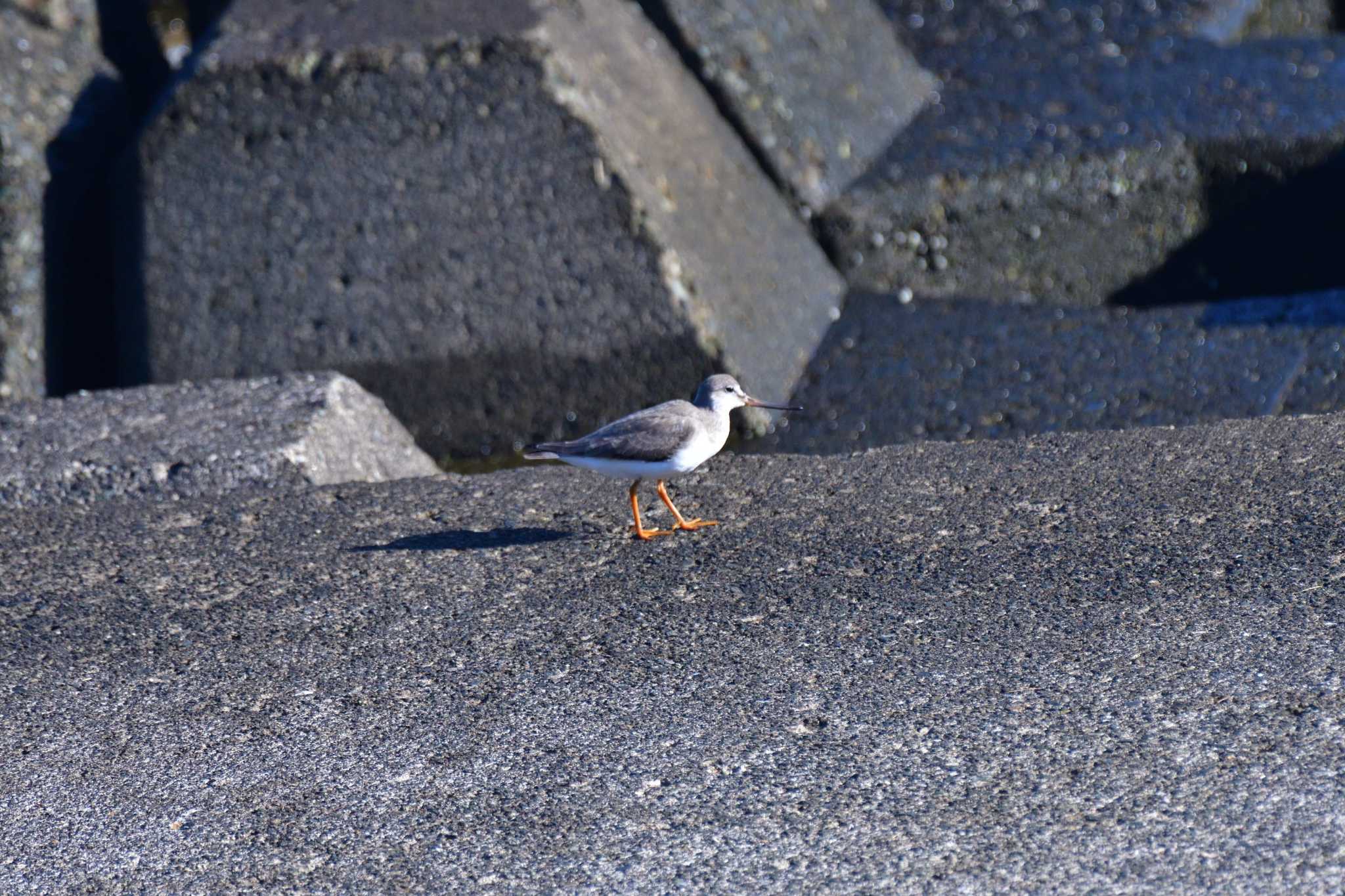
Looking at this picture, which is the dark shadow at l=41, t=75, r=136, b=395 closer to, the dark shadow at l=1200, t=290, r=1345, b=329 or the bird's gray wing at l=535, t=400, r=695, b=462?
the bird's gray wing at l=535, t=400, r=695, b=462

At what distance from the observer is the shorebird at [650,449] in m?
4.06

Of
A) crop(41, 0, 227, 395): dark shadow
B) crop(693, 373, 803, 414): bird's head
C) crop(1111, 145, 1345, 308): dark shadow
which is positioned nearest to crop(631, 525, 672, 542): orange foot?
crop(693, 373, 803, 414): bird's head

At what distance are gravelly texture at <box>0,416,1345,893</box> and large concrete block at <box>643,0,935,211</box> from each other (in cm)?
297

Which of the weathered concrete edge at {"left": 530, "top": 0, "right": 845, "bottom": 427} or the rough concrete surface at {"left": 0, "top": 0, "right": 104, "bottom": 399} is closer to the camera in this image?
the weathered concrete edge at {"left": 530, "top": 0, "right": 845, "bottom": 427}

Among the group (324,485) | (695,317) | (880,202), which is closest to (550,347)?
(695,317)

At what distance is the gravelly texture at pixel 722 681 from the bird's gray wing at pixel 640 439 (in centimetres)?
24

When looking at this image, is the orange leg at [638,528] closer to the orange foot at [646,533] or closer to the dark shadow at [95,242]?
the orange foot at [646,533]

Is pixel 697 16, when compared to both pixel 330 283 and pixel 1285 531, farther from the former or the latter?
pixel 1285 531

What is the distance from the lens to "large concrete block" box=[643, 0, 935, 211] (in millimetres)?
7098

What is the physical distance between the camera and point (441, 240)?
19.4 ft

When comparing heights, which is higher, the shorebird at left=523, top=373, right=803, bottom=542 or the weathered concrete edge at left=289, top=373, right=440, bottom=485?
the shorebird at left=523, top=373, right=803, bottom=542

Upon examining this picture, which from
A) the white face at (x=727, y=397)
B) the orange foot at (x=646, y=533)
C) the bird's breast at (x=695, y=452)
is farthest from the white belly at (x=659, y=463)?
the white face at (x=727, y=397)

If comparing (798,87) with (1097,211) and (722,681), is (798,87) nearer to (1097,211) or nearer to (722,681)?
(1097,211)

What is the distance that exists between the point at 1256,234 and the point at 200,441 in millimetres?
5063
